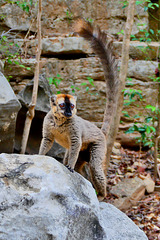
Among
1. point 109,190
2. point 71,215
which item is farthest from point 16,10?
point 71,215

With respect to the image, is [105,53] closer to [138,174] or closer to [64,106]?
[64,106]

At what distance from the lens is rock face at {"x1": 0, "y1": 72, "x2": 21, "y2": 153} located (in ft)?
12.6

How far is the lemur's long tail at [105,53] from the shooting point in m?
3.99

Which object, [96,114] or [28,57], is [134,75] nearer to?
[96,114]

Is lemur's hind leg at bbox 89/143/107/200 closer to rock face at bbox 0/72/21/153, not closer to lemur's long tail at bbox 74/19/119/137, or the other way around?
lemur's long tail at bbox 74/19/119/137

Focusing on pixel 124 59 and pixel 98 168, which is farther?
pixel 124 59

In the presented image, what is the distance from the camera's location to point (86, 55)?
707cm

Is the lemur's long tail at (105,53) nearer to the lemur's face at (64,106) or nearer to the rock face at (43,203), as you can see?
the lemur's face at (64,106)

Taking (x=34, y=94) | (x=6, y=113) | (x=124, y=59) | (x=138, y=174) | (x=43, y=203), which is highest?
(x=124, y=59)

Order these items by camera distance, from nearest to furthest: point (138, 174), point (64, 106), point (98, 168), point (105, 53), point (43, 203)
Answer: point (43, 203), point (64, 106), point (98, 168), point (105, 53), point (138, 174)

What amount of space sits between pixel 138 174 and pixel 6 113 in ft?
11.6

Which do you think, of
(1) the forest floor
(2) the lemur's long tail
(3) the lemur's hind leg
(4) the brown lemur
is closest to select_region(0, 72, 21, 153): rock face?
(4) the brown lemur

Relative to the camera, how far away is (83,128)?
151 inches

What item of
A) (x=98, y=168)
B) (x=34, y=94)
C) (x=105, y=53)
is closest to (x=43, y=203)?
(x=98, y=168)
